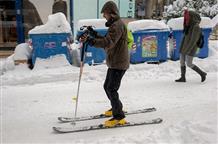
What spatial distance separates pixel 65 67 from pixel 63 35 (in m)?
0.87

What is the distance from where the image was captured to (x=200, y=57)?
10.7 metres

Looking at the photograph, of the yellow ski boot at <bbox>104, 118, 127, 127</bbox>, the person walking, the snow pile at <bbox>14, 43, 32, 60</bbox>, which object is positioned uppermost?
the person walking

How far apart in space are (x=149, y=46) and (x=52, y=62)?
2.70 metres

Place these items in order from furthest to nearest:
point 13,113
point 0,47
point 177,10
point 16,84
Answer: point 177,10, point 0,47, point 16,84, point 13,113

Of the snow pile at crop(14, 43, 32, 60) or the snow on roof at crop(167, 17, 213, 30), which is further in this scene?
the snow on roof at crop(167, 17, 213, 30)

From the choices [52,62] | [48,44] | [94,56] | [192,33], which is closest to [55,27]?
[48,44]

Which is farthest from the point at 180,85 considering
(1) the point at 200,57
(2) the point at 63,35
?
A: (2) the point at 63,35

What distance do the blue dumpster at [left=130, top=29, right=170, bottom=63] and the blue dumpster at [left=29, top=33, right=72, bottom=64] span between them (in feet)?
6.19

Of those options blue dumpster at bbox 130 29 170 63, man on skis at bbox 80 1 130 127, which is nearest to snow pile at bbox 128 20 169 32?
blue dumpster at bbox 130 29 170 63

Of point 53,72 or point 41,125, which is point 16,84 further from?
point 41,125

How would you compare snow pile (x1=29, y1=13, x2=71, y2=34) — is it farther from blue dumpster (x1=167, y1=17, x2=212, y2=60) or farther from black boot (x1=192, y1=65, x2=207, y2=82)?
black boot (x1=192, y1=65, x2=207, y2=82)

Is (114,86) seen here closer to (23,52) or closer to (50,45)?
(50,45)

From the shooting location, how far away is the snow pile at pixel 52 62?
999 cm

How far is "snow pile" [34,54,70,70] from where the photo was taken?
393 inches
